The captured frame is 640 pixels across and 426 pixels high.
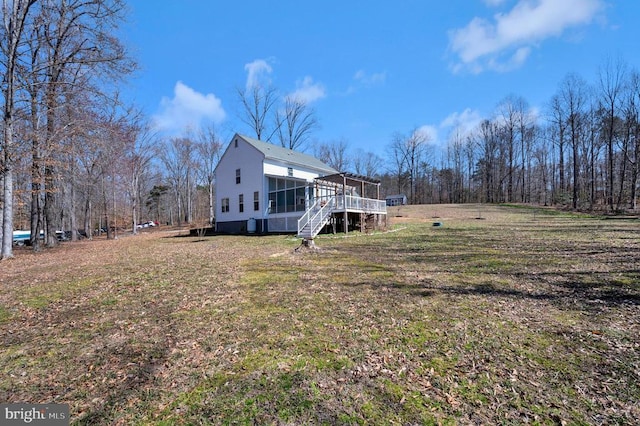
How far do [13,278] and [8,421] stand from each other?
7.59 metres

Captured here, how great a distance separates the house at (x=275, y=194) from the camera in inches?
798

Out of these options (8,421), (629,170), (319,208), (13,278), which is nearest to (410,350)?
(8,421)

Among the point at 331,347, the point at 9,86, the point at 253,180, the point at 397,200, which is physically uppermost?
the point at 9,86

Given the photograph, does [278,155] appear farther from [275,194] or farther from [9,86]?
[9,86]

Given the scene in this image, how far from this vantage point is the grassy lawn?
2.82 meters

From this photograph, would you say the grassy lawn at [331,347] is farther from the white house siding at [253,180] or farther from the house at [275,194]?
the white house siding at [253,180]

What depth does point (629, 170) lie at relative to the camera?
32.9 meters

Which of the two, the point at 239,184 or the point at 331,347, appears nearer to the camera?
the point at 331,347

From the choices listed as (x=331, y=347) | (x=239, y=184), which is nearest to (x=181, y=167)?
(x=239, y=184)

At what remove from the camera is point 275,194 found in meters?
23.2

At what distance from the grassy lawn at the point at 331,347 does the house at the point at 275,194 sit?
12230 mm

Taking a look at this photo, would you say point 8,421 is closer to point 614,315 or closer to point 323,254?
point 614,315

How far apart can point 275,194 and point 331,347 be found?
65.1ft

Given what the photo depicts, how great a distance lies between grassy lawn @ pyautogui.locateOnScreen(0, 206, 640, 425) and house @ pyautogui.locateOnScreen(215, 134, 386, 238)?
12.2 meters
